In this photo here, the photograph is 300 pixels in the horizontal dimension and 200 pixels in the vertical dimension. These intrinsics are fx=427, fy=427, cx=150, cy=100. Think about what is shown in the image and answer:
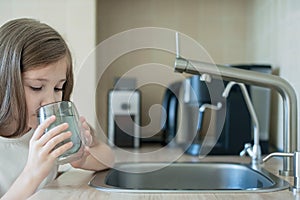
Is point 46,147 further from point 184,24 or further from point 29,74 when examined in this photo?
point 184,24

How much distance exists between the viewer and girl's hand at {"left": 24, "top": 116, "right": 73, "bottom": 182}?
0.75 meters

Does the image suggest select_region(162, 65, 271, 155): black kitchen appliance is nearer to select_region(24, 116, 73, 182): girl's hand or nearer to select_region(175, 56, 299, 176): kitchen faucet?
select_region(175, 56, 299, 176): kitchen faucet

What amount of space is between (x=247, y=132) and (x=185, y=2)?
2.30 ft

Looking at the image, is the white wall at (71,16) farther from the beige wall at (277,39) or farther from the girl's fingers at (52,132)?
the girl's fingers at (52,132)

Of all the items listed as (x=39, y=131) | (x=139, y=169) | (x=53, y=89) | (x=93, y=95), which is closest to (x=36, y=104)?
(x=53, y=89)

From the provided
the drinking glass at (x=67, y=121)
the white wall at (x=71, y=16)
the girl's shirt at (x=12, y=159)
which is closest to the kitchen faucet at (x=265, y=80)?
the drinking glass at (x=67, y=121)

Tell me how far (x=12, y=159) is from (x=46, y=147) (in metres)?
0.39

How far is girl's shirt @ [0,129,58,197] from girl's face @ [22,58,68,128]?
21 cm

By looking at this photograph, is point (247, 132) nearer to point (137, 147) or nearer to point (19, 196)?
point (137, 147)

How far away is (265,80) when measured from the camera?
3.14ft

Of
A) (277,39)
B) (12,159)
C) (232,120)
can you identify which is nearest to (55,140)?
(12,159)

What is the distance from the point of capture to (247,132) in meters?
1.46

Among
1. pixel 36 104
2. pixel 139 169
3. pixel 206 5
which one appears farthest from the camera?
pixel 206 5

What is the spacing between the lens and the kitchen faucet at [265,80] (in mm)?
916
